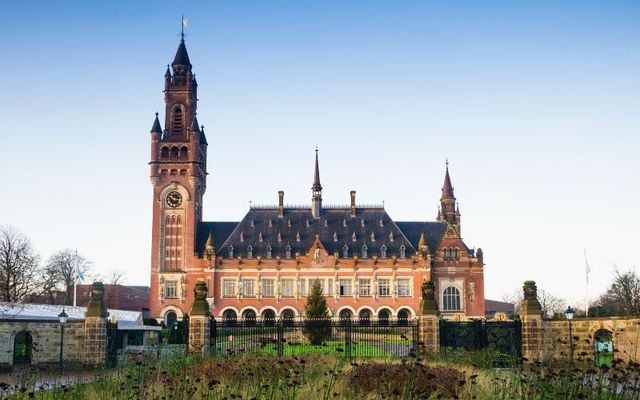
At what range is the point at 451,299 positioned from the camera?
71.6m

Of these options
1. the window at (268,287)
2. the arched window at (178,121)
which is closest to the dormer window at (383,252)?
the window at (268,287)

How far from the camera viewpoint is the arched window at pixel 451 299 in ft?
234

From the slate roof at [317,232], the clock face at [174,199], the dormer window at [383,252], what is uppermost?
the clock face at [174,199]

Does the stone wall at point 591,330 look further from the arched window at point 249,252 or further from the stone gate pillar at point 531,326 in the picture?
the arched window at point 249,252

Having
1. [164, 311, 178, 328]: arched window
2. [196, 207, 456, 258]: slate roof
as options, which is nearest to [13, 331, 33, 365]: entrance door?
[164, 311, 178, 328]: arched window

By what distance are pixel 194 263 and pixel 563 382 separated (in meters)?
62.7

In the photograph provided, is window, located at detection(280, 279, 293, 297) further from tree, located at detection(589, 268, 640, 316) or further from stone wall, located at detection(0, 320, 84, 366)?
stone wall, located at detection(0, 320, 84, 366)

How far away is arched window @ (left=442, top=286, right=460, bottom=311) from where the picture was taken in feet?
234

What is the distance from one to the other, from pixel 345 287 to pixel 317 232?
266 inches

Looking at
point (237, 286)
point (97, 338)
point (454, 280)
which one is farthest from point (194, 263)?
point (97, 338)

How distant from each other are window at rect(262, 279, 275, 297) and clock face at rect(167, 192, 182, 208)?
40.0 ft

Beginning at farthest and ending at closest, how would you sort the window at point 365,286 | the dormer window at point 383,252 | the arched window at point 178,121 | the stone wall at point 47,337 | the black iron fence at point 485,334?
the arched window at point 178,121
the dormer window at point 383,252
the window at point 365,286
the stone wall at point 47,337
the black iron fence at point 485,334

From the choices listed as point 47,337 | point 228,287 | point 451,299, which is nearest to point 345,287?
point 451,299

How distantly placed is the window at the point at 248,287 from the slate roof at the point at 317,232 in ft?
9.04
